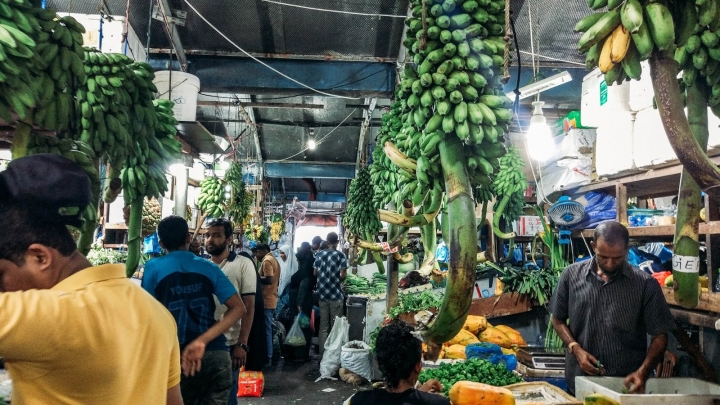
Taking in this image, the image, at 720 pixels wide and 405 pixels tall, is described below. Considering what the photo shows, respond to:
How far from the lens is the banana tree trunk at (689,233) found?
1.20 meters

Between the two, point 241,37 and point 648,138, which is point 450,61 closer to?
point 648,138

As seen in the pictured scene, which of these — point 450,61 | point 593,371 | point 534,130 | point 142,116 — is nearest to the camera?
point 450,61

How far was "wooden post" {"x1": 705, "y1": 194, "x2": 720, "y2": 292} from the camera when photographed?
10.0 ft

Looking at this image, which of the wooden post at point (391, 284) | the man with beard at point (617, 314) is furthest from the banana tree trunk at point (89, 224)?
the wooden post at point (391, 284)

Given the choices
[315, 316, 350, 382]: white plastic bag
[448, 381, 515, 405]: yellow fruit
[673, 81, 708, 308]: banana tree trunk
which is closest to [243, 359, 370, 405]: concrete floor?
[315, 316, 350, 382]: white plastic bag

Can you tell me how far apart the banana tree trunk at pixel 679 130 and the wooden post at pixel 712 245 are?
2412 millimetres

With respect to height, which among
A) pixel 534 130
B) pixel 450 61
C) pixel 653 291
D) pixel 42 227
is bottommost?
pixel 653 291

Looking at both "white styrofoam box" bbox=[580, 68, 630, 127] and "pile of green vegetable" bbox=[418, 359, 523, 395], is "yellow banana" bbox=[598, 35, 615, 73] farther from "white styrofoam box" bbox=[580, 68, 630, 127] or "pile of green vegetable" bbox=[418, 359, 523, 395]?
"white styrofoam box" bbox=[580, 68, 630, 127]

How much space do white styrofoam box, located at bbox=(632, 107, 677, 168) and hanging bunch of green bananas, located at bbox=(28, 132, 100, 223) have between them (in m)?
3.09

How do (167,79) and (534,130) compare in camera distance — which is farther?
(167,79)

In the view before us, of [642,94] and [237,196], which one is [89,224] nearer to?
[642,94]

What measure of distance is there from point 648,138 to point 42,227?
11.1ft

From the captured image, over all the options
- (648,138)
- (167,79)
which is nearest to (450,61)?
(648,138)

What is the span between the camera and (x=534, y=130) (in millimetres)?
3955
